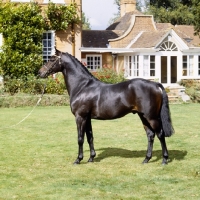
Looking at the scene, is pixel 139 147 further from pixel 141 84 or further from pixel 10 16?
pixel 10 16

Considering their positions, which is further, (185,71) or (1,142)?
(185,71)

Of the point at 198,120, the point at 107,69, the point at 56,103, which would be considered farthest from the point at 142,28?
the point at 198,120

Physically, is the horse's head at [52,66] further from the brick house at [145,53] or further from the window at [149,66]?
the window at [149,66]

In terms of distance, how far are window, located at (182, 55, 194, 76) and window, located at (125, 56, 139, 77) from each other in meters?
3.42

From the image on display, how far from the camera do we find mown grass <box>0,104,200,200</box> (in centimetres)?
704

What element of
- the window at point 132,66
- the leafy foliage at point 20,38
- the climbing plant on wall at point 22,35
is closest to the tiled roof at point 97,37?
the window at point 132,66

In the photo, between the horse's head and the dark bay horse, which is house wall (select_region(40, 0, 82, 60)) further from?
the dark bay horse

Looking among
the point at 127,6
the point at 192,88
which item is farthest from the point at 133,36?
the point at 127,6

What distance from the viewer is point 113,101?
29.8 feet

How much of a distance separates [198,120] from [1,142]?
8.10 metres

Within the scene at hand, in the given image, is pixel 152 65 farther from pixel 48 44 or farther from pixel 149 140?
pixel 149 140

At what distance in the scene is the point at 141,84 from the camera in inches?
354

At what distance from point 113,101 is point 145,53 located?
2175 centimetres

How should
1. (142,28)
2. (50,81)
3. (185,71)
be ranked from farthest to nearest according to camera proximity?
(142,28)
(185,71)
(50,81)
